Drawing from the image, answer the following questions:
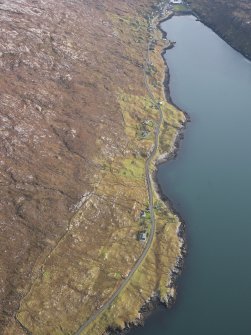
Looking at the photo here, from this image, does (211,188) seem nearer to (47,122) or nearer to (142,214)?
(142,214)

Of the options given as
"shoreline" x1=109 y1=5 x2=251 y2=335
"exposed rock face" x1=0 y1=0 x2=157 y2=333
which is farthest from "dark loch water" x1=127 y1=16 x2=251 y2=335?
"exposed rock face" x1=0 y1=0 x2=157 y2=333

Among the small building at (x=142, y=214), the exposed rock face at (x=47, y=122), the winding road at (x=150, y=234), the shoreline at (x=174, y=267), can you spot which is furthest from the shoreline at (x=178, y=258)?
the exposed rock face at (x=47, y=122)

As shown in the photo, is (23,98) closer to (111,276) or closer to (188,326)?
(111,276)

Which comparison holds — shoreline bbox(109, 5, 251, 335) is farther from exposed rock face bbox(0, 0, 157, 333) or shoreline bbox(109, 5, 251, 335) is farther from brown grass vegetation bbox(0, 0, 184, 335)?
exposed rock face bbox(0, 0, 157, 333)

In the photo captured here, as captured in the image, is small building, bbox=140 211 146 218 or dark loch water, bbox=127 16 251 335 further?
small building, bbox=140 211 146 218

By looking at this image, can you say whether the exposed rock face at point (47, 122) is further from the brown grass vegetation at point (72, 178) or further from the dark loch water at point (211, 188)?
the dark loch water at point (211, 188)

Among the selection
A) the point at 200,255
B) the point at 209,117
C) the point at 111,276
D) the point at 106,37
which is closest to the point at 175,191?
the point at 200,255
